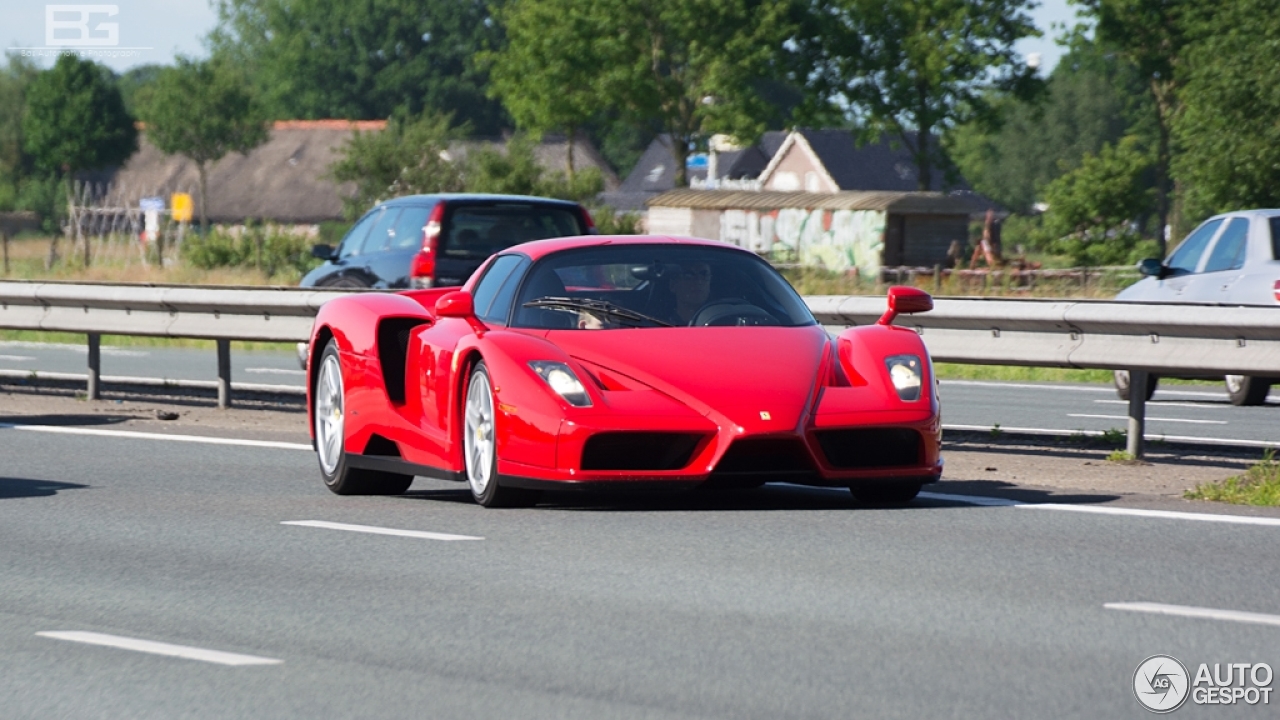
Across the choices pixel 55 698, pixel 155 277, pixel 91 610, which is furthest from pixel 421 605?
pixel 155 277

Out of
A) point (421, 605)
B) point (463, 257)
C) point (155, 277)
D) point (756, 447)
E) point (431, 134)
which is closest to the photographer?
point (421, 605)

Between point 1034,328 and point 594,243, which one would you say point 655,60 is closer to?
point 1034,328

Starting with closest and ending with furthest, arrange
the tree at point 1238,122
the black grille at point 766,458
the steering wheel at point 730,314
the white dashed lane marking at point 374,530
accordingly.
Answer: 1. the white dashed lane marking at point 374,530
2. the black grille at point 766,458
3. the steering wheel at point 730,314
4. the tree at point 1238,122

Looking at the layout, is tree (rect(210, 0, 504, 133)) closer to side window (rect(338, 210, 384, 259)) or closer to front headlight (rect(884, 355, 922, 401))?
side window (rect(338, 210, 384, 259))

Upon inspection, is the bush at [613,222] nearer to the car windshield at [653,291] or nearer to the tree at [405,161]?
the tree at [405,161]

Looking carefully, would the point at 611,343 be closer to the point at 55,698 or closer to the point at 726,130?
the point at 55,698

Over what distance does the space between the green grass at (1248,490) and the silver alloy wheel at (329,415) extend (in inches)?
159

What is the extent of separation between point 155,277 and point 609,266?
3332 cm

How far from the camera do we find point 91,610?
6719mm

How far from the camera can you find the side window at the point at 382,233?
18.9 m

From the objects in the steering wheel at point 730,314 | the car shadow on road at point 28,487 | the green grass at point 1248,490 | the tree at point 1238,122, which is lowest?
the car shadow on road at point 28,487

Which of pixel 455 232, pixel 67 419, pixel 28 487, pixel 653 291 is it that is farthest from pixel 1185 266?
pixel 28 487

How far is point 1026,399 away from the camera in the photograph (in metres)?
18.6

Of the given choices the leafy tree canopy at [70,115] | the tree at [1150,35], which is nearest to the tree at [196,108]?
the leafy tree canopy at [70,115]
